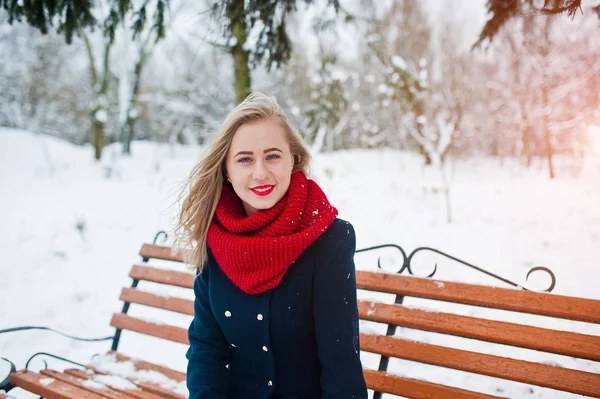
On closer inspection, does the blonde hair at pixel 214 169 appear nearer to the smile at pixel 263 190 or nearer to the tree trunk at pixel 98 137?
the smile at pixel 263 190

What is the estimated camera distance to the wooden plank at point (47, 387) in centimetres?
209

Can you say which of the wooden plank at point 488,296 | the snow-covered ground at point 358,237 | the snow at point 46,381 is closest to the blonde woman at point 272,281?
the snow-covered ground at point 358,237

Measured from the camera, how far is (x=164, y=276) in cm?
276

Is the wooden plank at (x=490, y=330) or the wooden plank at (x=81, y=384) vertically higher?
the wooden plank at (x=490, y=330)

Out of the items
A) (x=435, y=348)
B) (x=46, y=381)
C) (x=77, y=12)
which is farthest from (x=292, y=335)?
(x=77, y=12)

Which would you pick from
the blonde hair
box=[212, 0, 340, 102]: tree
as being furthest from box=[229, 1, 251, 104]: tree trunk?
the blonde hair

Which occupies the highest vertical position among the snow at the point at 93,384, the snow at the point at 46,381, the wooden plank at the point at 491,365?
the wooden plank at the point at 491,365

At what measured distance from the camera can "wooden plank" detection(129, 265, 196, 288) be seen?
2662 millimetres

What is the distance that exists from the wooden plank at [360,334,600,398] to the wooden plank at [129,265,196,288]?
47.9 inches

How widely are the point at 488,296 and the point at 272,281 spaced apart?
116cm

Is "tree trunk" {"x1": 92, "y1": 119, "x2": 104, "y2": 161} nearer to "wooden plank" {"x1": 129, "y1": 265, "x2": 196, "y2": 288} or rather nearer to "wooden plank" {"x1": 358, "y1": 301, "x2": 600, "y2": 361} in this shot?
"wooden plank" {"x1": 129, "y1": 265, "x2": 196, "y2": 288}

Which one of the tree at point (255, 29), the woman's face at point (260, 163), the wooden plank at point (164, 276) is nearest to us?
the woman's face at point (260, 163)

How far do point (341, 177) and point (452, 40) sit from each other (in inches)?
285

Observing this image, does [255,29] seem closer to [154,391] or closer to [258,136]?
[258,136]
